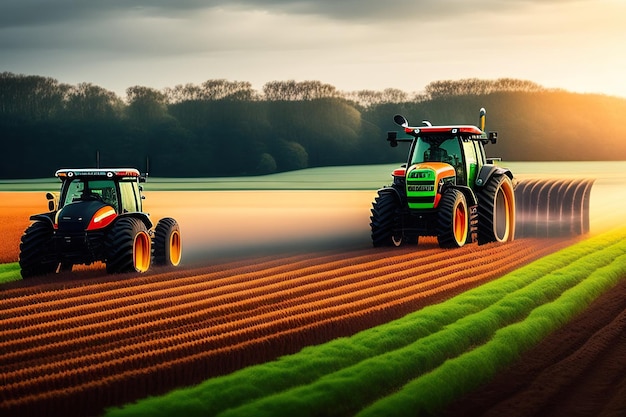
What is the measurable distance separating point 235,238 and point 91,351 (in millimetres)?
13334

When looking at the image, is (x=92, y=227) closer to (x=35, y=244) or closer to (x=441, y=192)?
(x=35, y=244)

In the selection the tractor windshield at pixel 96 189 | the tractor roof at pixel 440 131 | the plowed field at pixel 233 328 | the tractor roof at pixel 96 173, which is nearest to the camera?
the plowed field at pixel 233 328

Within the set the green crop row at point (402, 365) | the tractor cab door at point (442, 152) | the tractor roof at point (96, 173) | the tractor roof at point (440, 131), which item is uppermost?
the tractor roof at point (440, 131)

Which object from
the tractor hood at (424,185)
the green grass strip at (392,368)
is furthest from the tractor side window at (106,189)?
the green grass strip at (392,368)

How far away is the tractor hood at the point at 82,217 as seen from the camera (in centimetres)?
1509

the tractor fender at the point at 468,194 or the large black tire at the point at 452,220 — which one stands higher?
the tractor fender at the point at 468,194

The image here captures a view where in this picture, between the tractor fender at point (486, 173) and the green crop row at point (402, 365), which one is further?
the tractor fender at point (486, 173)

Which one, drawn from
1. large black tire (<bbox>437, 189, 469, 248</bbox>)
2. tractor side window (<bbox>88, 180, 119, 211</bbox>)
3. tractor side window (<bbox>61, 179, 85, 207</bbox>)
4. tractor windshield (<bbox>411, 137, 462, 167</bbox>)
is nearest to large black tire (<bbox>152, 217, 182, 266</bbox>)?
tractor side window (<bbox>88, 180, 119, 211</bbox>)

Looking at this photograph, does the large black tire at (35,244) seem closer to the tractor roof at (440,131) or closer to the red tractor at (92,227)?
the red tractor at (92,227)

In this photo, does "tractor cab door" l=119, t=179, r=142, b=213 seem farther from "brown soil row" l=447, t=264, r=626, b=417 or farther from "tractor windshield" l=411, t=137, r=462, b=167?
"brown soil row" l=447, t=264, r=626, b=417

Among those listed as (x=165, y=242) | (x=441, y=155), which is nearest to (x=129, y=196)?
(x=165, y=242)

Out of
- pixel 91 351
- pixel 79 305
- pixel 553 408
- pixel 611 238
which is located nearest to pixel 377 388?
pixel 553 408

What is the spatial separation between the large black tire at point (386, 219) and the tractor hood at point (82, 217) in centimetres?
567

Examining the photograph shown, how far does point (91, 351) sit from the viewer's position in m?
10.3
